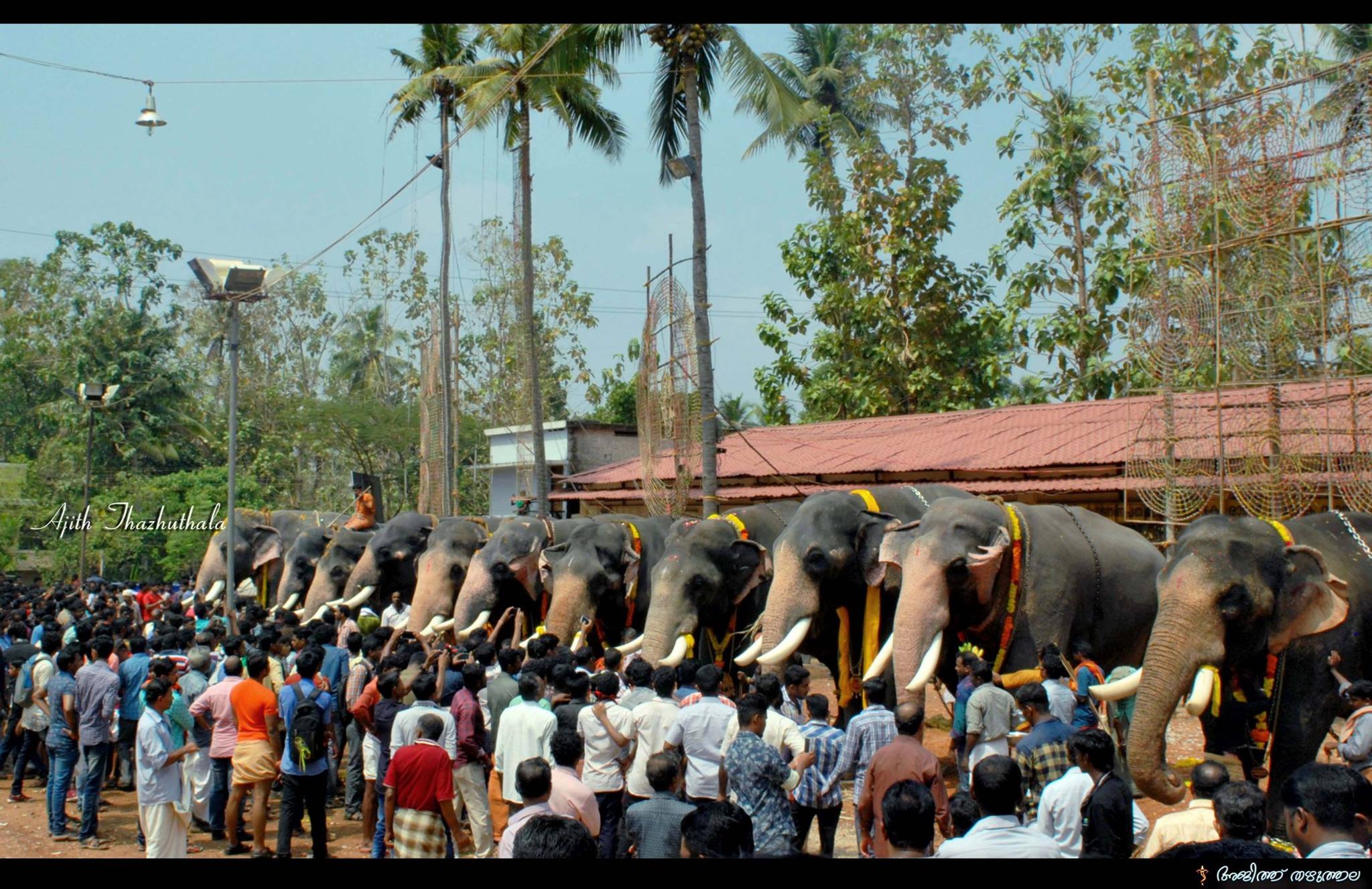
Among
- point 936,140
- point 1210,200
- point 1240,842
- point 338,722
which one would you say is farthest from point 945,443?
point 1240,842

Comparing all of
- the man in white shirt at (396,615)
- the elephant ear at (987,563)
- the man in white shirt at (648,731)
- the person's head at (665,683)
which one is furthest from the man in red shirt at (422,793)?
the man in white shirt at (396,615)

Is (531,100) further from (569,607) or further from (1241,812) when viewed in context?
(1241,812)

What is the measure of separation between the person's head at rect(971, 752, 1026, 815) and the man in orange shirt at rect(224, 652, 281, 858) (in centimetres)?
523

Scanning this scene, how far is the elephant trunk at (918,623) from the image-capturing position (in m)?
7.84

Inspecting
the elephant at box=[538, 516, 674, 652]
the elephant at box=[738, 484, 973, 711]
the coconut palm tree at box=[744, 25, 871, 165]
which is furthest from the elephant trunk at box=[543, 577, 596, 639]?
the coconut palm tree at box=[744, 25, 871, 165]

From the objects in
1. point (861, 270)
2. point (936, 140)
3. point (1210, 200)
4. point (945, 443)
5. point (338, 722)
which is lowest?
point (338, 722)

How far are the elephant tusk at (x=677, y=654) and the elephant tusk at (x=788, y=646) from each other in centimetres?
90

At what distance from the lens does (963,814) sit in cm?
469

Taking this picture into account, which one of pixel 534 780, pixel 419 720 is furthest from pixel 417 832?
pixel 534 780

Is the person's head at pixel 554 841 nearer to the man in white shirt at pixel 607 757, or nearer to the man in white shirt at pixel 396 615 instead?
the man in white shirt at pixel 607 757

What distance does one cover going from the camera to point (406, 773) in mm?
6430

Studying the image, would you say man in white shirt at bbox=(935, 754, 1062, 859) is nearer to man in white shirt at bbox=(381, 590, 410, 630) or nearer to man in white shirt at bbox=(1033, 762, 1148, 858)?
man in white shirt at bbox=(1033, 762, 1148, 858)
